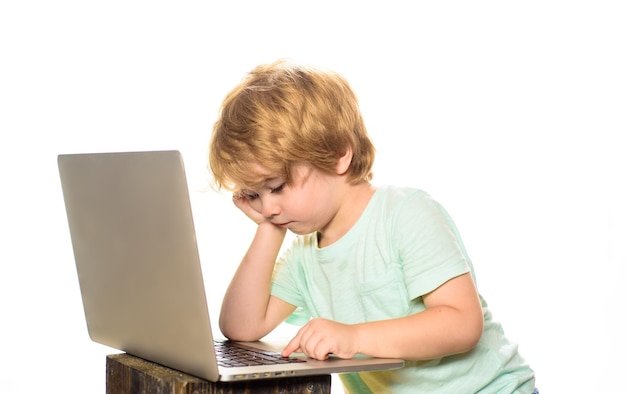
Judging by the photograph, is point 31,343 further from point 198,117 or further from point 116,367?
point 116,367

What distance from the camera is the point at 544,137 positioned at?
2.74 metres

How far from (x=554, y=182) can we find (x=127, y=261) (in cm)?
187

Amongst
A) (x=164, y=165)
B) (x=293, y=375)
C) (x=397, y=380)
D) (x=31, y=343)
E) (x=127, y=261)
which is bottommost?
(x=31, y=343)

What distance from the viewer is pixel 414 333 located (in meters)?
1.14

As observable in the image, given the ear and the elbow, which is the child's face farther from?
the elbow

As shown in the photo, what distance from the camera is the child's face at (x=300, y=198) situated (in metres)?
1.31

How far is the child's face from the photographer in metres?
1.31

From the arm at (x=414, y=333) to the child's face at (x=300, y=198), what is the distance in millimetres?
228

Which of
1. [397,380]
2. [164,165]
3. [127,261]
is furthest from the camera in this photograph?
[397,380]

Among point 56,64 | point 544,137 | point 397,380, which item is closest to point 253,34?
point 56,64

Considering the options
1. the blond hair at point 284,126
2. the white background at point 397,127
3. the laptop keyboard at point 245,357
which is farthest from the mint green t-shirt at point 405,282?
the white background at point 397,127

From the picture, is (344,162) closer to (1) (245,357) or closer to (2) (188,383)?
(1) (245,357)

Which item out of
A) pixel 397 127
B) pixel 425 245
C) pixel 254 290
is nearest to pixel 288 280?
pixel 254 290

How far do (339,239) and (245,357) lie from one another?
324mm
